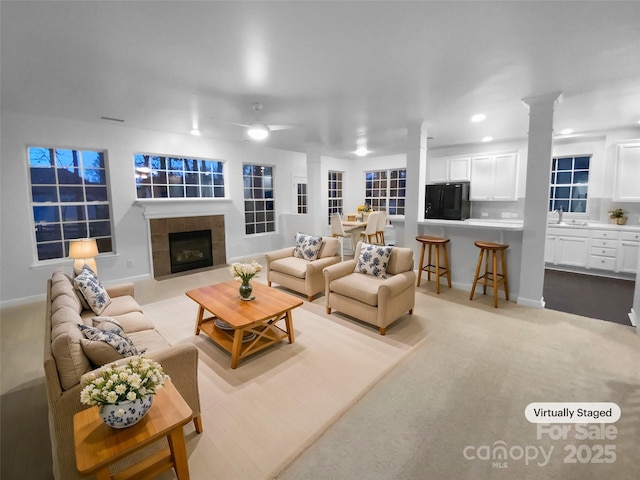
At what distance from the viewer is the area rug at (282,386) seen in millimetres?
1803

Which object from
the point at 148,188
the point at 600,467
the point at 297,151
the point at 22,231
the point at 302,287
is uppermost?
the point at 297,151

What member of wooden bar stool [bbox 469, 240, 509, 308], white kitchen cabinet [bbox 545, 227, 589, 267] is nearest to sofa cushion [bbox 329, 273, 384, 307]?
wooden bar stool [bbox 469, 240, 509, 308]

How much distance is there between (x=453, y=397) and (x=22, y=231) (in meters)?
5.78

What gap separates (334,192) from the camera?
9.34 meters

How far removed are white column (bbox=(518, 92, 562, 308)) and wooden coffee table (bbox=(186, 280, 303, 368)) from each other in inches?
121

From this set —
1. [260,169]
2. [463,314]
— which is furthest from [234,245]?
[463,314]

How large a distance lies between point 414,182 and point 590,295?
3.04m

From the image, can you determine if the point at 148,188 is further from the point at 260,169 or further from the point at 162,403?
the point at 162,403

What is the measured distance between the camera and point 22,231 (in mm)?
4262

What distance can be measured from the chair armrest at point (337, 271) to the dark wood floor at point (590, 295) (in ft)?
8.79

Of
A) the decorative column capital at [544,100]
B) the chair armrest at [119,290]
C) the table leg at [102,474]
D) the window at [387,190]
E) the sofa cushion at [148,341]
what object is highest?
the decorative column capital at [544,100]

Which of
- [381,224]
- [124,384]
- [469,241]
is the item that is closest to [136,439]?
[124,384]

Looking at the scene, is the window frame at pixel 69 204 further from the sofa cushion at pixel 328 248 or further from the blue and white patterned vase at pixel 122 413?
the blue and white patterned vase at pixel 122 413

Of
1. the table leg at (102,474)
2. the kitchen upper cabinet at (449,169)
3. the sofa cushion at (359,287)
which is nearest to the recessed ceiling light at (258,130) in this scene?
the sofa cushion at (359,287)
